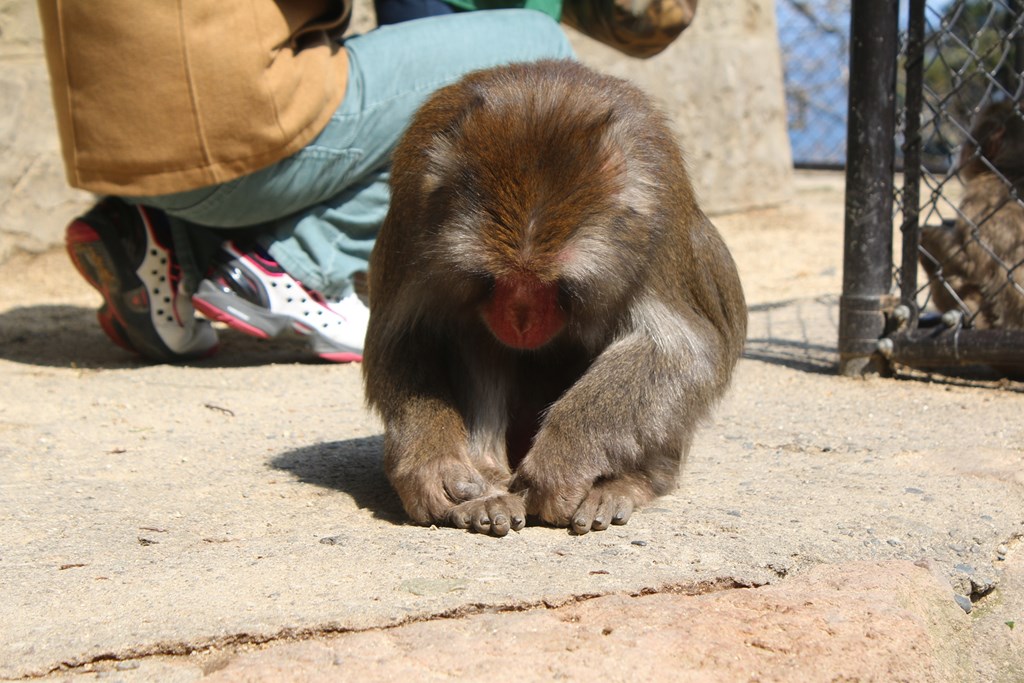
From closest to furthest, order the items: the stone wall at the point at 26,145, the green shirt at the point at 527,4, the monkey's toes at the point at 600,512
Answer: the monkey's toes at the point at 600,512 → the green shirt at the point at 527,4 → the stone wall at the point at 26,145

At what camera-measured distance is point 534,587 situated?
91.7 inches

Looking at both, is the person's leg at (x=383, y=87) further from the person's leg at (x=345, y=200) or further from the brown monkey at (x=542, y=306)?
the brown monkey at (x=542, y=306)

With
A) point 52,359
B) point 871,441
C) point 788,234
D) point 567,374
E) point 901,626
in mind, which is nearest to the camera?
point 901,626

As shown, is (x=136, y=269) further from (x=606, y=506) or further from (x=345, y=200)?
(x=606, y=506)

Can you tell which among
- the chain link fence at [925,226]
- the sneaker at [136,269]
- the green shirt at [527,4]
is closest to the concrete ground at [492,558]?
the chain link fence at [925,226]

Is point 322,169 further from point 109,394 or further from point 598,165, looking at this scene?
point 598,165

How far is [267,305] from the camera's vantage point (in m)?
4.87

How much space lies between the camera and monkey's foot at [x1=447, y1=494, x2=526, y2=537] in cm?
267

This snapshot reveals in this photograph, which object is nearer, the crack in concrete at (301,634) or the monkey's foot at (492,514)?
the crack in concrete at (301,634)

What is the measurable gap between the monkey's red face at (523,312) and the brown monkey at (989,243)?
2438 mm

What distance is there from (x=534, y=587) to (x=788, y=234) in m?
6.18

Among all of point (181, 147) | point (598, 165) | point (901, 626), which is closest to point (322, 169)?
point (181, 147)

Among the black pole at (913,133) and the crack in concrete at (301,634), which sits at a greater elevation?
the black pole at (913,133)

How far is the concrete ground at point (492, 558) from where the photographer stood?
2088 millimetres
